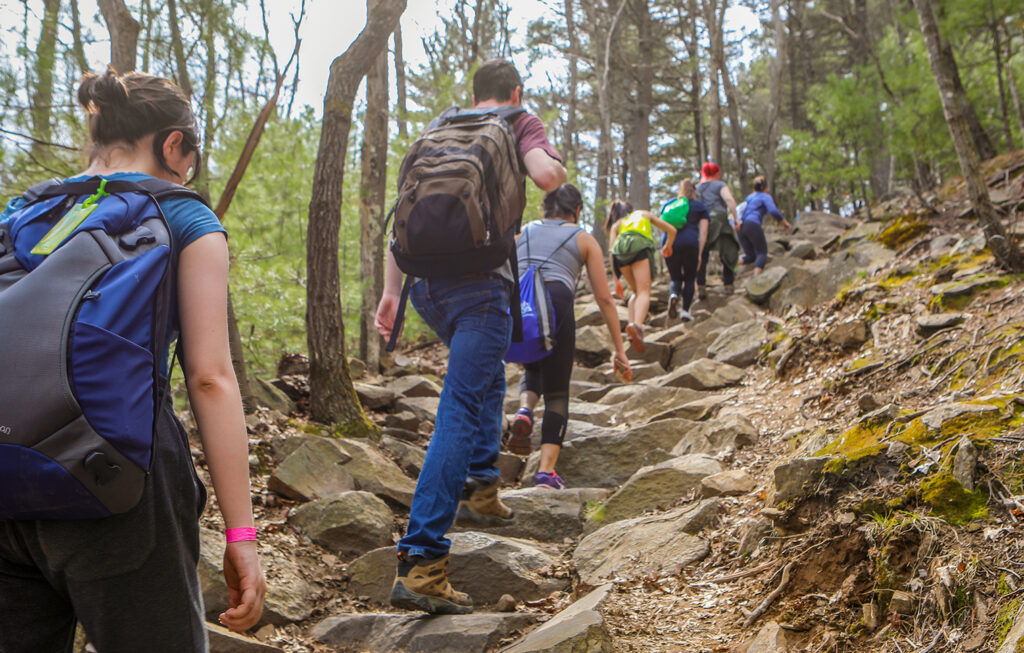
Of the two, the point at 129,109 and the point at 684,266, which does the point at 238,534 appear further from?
the point at 684,266

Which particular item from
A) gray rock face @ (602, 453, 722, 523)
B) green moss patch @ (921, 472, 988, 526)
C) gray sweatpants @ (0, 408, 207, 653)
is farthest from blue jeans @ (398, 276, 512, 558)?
green moss patch @ (921, 472, 988, 526)

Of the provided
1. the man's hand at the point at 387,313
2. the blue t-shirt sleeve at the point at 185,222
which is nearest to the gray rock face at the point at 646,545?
the man's hand at the point at 387,313

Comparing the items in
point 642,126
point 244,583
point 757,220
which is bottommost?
point 244,583

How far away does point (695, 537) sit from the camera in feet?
12.8

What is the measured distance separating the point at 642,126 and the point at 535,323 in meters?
17.3

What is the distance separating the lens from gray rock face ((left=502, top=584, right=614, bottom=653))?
2.71m

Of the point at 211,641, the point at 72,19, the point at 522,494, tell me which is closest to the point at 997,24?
the point at 522,494

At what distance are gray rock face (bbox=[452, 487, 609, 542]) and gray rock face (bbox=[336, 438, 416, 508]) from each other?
2.54ft

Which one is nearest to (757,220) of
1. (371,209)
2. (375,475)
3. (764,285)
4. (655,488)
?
(764,285)

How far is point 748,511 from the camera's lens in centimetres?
396

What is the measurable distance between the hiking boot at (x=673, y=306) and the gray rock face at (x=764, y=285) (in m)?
1.15

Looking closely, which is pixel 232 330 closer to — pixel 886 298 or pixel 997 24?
pixel 886 298

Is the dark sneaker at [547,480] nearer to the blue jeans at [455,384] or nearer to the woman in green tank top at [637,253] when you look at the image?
the blue jeans at [455,384]

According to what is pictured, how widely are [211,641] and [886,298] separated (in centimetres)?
598
